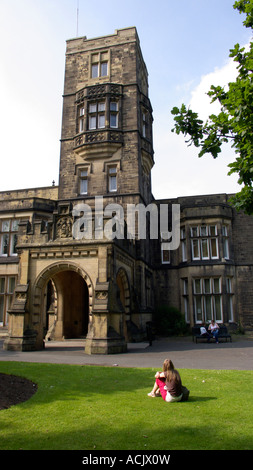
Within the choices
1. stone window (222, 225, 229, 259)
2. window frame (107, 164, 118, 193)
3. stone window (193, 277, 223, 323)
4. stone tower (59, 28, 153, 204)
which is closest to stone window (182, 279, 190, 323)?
stone window (193, 277, 223, 323)

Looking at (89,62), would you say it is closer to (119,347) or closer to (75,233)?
(75,233)

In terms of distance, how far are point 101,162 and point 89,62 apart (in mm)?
7747

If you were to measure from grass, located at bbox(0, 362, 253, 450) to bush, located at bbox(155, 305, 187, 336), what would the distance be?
14019mm

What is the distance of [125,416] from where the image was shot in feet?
18.3

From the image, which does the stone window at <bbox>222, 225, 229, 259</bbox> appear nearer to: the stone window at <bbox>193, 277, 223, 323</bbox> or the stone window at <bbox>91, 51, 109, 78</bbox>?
the stone window at <bbox>193, 277, 223, 323</bbox>

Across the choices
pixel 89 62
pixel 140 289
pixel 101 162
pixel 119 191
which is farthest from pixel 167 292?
pixel 89 62

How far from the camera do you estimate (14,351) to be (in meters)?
14.5

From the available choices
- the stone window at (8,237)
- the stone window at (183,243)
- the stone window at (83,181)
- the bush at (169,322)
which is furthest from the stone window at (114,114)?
the bush at (169,322)

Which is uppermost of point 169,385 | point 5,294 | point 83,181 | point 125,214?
point 83,181

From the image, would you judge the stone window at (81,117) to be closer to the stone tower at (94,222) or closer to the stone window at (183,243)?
the stone tower at (94,222)

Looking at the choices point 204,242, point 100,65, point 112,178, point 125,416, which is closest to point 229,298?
point 204,242

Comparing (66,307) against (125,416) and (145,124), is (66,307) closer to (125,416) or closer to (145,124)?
(145,124)

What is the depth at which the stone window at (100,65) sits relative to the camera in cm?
2511

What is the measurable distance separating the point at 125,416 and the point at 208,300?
18843mm
